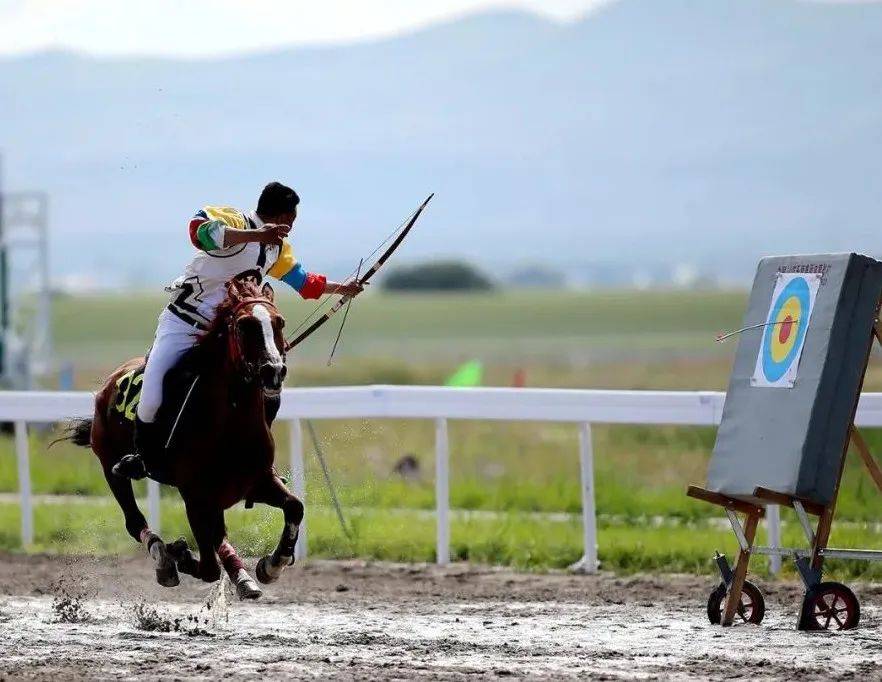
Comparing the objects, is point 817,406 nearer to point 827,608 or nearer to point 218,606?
point 827,608

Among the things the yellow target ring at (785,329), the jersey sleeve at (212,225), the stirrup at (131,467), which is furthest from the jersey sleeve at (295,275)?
the yellow target ring at (785,329)

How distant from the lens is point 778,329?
9.45m

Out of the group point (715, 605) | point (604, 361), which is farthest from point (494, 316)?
point (715, 605)

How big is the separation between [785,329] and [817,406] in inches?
25.0

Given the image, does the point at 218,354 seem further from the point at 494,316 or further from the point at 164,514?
the point at 494,316

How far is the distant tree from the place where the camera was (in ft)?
512

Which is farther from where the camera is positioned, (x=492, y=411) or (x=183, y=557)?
(x=492, y=411)

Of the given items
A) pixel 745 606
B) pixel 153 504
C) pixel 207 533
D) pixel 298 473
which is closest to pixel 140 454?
pixel 207 533

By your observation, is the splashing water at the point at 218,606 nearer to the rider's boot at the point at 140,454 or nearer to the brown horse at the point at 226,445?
the brown horse at the point at 226,445

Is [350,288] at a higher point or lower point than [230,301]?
higher

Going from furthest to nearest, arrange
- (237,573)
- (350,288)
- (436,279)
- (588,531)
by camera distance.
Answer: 1. (436,279)
2. (588,531)
3. (350,288)
4. (237,573)

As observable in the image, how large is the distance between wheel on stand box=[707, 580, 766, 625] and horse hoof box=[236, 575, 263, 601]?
2386mm

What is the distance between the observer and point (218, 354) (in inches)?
360

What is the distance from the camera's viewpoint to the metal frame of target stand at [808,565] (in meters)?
8.84
